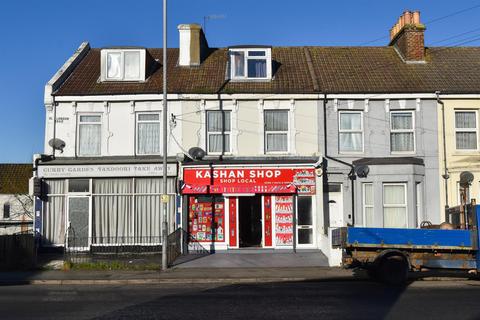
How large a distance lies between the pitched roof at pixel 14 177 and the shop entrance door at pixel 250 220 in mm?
29293

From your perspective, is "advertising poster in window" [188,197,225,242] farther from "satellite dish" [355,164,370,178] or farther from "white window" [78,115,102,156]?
"satellite dish" [355,164,370,178]

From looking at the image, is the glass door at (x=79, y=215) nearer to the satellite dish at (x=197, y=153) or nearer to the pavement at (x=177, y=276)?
the pavement at (x=177, y=276)

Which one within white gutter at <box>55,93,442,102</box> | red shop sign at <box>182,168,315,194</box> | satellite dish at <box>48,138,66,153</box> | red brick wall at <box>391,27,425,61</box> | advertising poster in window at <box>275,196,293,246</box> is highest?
red brick wall at <box>391,27,425,61</box>

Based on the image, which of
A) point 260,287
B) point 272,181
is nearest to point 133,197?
point 272,181

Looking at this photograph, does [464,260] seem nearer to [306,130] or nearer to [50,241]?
[306,130]

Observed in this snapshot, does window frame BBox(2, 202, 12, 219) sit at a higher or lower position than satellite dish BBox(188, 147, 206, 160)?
lower

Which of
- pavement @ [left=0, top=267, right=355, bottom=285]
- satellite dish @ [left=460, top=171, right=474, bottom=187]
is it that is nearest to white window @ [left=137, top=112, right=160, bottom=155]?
pavement @ [left=0, top=267, right=355, bottom=285]

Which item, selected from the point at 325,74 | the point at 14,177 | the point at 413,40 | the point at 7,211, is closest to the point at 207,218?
the point at 325,74

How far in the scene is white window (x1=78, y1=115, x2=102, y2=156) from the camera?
22.8m

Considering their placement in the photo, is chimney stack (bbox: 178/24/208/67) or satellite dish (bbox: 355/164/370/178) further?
chimney stack (bbox: 178/24/208/67)

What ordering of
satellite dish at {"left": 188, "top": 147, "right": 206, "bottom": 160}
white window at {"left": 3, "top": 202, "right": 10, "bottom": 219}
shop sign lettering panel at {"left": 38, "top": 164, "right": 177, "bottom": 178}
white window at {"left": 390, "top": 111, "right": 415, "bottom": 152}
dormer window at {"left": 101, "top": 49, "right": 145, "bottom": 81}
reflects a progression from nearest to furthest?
1. shop sign lettering panel at {"left": 38, "top": 164, "right": 177, "bottom": 178}
2. satellite dish at {"left": 188, "top": 147, "right": 206, "bottom": 160}
3. white window at {"left": 390, "top": 111, "right": 415, "bottom": 152}
4. dormer window at {"left": 101, "top": 49, "right": 145, "bottom": 81}
5. white window at {"left": 3, "top": 202, "right": 10, "bottom": 219}

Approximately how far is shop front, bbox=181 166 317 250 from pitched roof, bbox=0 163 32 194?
93.9 feet

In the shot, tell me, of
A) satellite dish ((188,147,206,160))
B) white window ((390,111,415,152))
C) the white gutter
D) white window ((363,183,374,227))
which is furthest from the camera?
white window ((390,111,415,152))

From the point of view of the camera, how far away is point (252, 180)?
21797mm
